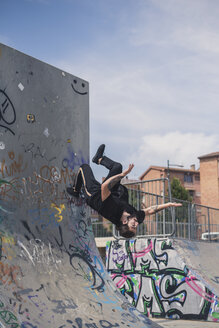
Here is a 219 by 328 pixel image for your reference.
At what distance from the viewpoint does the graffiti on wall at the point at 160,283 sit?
391 inches

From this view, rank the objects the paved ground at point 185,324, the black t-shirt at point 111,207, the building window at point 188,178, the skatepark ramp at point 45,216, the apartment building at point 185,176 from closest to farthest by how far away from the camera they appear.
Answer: the skatepark ramp at point 45,216, the black t-shirt at point 111,207, the paved ground at point 185,324, the apartment building at point 185,176, the building window at point 188,178

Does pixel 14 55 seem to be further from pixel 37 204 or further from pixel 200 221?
pixel 200 221

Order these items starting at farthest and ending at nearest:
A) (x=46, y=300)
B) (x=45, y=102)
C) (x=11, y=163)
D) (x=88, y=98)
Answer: (x=88, y=98) → (x=45, y=102) → (x=11, y=163) → (x=46, y=300)

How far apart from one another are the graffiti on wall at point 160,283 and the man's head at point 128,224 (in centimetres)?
445

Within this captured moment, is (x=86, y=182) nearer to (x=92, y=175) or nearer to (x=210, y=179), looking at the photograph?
(x=92, y=175)

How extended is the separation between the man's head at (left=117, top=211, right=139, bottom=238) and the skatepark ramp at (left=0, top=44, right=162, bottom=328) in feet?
3.40

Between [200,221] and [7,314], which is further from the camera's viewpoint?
[200,221]

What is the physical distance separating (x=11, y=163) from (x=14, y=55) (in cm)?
177

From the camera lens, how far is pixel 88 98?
26.0 feet

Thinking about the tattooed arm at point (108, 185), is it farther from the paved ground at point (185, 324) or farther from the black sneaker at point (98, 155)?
the paved ground at point (185, 324)

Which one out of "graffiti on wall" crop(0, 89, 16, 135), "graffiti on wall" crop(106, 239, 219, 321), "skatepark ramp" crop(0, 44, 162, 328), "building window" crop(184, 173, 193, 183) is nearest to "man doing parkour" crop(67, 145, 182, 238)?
"skatepark ramp" crop(0, 44, 162, 328)

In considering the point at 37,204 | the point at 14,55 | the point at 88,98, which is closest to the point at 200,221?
the point at 88,98

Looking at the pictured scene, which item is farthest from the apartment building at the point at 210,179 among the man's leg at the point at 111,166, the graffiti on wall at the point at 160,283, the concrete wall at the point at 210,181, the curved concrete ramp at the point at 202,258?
the man's leg at the point at 111,166

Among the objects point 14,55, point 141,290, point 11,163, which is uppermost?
point 14,55
